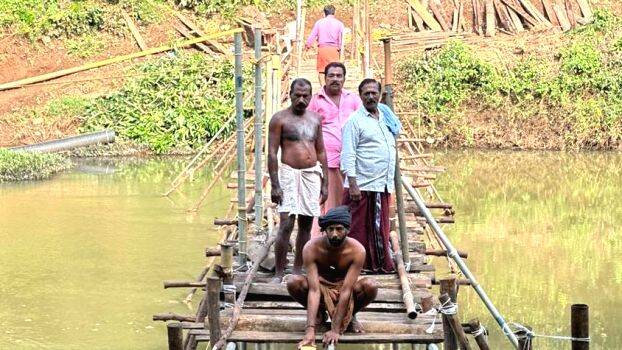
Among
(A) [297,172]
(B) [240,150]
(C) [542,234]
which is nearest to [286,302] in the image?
(A) [297,172]

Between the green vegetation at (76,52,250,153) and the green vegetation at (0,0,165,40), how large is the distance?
2380 millimetres

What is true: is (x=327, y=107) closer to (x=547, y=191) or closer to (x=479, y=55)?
(x=547, y=191)

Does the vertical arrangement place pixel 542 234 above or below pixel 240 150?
below

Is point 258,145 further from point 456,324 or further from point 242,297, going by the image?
point 456,324

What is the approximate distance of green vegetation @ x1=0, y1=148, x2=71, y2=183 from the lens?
16.1 meters

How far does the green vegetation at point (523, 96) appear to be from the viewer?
19609 millimetres

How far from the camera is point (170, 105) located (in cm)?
1950

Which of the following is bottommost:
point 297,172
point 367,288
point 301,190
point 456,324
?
point 456,324

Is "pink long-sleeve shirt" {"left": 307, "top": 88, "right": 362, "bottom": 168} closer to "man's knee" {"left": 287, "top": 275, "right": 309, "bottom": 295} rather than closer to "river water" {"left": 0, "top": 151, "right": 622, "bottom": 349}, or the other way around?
"man's knee" {"left": 287, "top": 275, "right": 309, "bottom": 295}

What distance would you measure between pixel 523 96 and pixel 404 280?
14.2m

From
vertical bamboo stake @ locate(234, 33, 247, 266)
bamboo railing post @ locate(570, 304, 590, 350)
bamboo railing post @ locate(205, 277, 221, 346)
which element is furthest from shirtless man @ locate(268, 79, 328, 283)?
bamboo railing post @ locate(570, 304, 590, 350)

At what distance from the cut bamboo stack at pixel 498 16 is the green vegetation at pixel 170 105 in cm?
441

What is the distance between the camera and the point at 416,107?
20.0 m

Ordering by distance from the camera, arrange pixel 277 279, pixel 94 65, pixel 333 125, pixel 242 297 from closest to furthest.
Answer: pixel 242 297 < pixel 277 279 < pixel 333 125 < pixel 94 65
